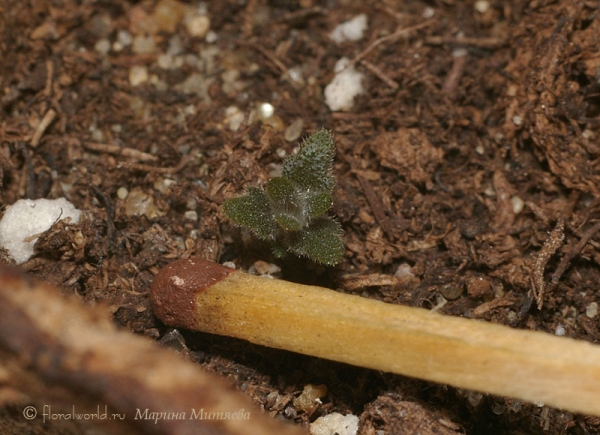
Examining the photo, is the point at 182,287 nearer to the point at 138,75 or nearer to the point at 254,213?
the point at 254,213

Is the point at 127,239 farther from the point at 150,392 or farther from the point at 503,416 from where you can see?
the point at 503,416

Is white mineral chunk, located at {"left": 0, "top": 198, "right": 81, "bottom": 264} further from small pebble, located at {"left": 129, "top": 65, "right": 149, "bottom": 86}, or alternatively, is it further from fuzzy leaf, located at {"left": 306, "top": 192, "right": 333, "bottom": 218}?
fuzzy leaf, located at {"left": 306, "top": 192, "right": 333, "bottom": 218}

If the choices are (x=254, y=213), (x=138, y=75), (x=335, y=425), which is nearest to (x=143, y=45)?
(x=138, y=75)

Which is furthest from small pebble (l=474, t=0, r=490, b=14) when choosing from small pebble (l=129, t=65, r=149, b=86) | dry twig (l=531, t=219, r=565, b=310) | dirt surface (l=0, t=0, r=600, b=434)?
small pebble (l=129, t=65, r=149, b=86)

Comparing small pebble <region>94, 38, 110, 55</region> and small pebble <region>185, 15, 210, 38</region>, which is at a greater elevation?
small pebble <region>185, 15, 210, 38</region>

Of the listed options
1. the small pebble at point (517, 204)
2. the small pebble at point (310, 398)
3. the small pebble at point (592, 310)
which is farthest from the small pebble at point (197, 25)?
the small pebble at point (592, 310)

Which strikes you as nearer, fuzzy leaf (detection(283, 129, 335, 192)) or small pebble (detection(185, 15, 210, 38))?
fuzzy leaf (detection(283, 129, 335, 192))
